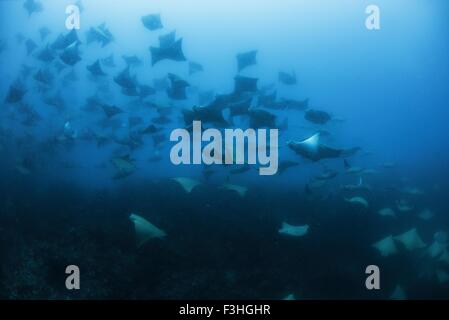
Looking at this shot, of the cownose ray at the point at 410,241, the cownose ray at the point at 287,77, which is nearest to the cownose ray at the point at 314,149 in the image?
the cownose ray at the point at 410,241

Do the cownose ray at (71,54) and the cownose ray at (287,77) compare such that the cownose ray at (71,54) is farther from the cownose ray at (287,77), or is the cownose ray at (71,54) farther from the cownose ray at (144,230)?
the cownose ray at (287,77)

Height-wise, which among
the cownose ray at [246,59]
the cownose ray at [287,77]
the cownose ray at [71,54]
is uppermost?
the cownose ray at [246,59]

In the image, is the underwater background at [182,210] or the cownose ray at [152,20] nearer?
the underwater background at [182,210]

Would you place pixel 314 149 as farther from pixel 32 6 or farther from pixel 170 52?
pixel 32 6

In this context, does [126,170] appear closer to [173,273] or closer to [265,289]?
[173,273]

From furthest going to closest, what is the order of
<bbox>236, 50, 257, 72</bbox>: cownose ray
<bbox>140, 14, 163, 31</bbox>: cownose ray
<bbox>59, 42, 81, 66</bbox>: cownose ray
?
<bbox>236, 50, 257, 72</bbox>: cownose ray < <bbox>140, 14, 163, 31</bbox>: cownose ray < <bbox>59, 42, 81, 66</bbox>: cownose ray

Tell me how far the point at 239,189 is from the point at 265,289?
1477 mm

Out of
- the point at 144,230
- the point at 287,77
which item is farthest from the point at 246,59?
the point at 144,230

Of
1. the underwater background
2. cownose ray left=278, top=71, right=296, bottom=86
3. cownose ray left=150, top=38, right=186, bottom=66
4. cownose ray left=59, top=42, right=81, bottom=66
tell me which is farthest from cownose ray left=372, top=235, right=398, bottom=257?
cownose ray left=59, top=42, right=81, bottom=66

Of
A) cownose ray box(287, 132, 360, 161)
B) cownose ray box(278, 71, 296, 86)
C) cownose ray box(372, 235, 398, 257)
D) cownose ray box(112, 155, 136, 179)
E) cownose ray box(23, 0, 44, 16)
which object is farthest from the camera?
cownose ray box(278, 71, 296, 86)

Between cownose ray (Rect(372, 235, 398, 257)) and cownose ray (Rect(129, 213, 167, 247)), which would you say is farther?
cownose ray (Rect(372, 235, 398, 257))

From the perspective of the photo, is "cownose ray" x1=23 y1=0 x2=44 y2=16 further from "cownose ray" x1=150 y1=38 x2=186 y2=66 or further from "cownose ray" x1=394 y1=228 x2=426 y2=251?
"cownose ray" x1=394 y1=228 x2=426 y2=251

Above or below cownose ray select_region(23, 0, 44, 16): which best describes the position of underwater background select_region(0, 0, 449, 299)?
below
